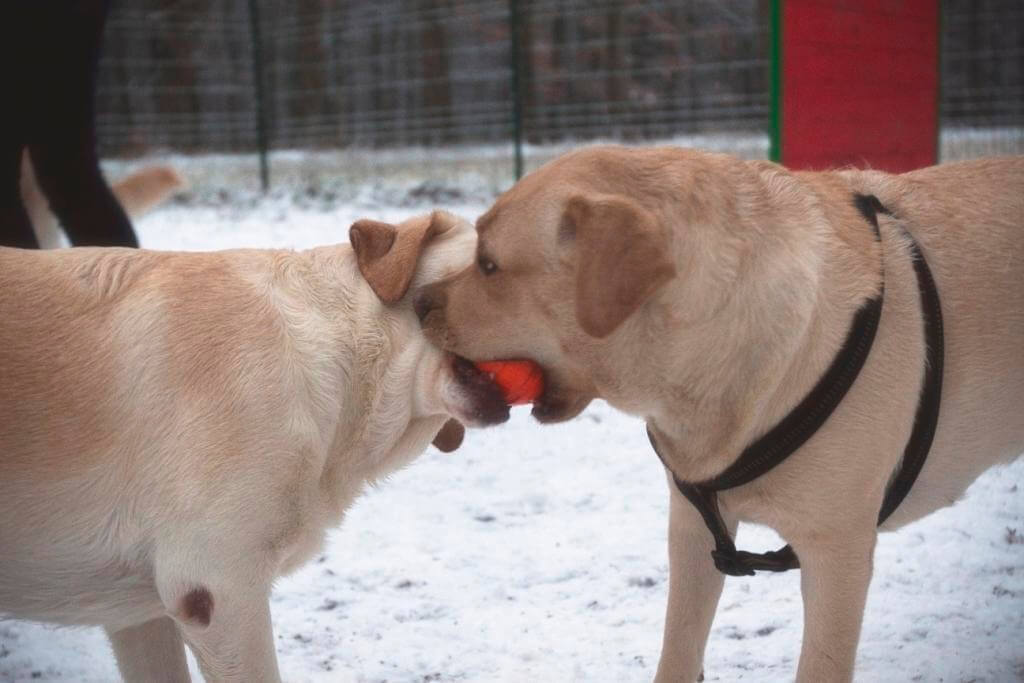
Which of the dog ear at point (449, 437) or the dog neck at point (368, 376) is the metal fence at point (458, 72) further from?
the dog neck at point (368, 376)

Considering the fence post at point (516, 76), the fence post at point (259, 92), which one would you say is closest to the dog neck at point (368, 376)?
the fence post at point (516, 76)

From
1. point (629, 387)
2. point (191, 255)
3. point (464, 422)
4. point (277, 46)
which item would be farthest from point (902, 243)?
point (277, 46)

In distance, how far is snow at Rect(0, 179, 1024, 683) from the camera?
309 centimetres

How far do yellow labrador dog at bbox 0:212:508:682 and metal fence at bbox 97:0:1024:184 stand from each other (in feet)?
27.1

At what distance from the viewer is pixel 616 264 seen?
7.16 feet

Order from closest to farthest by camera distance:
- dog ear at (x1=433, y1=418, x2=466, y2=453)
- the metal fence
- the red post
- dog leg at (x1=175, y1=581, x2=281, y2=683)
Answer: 1. dog leg at (x1=175, y1=581, x2=281, y2=683)
2. dog ear at (x1=433, y1=418, x2=466, y2=453)
3. the red post
4. the metal fence

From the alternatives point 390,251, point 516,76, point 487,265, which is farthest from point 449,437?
point 516,76

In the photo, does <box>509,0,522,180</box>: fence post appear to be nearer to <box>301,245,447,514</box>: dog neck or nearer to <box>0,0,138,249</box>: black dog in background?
<box>0,0,138,249</box>: black dog in background

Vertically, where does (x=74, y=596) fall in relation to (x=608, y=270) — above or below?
below

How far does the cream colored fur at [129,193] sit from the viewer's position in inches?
165

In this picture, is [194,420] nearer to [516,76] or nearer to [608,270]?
[608,270]

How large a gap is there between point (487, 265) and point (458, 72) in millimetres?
10336

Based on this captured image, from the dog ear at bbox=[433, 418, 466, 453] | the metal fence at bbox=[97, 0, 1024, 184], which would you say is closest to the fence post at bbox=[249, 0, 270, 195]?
the metal fence at bbox=[97, 0, 1024, 184]

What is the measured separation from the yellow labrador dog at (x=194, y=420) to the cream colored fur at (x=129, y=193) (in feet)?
5.48
